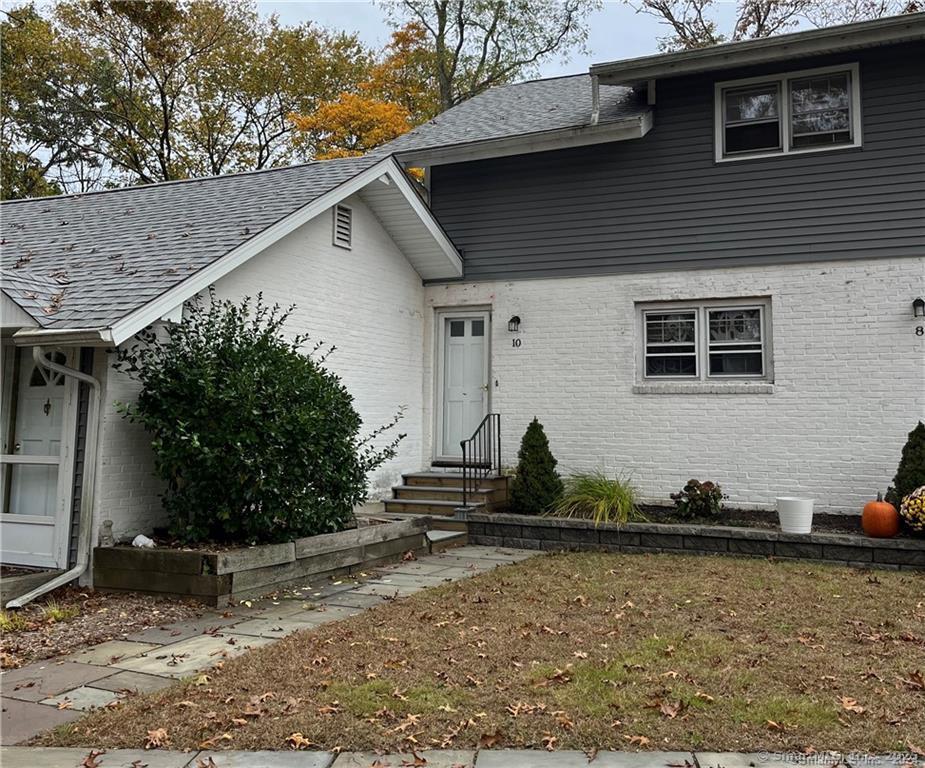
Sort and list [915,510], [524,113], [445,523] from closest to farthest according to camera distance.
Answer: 1. [915,510]
2. [445,523]
3. [524,113]

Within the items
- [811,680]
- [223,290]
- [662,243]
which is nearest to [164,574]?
[223,290]

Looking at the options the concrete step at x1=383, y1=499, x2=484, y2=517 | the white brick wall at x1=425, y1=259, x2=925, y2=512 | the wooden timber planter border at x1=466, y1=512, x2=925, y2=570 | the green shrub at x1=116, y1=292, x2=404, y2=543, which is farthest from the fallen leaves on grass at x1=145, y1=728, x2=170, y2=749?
the white brick wall at x1=425, y1=259, x2=925, y2=512

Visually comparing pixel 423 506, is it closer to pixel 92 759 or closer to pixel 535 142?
pixel 535 142

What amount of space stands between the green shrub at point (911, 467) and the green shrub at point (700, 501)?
186cm

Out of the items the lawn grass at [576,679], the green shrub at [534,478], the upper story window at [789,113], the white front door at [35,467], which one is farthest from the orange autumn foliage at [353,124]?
the lawn grass at [576,679]

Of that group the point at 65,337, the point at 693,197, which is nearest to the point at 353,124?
the point at 693,197

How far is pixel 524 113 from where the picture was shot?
12141 millimetres

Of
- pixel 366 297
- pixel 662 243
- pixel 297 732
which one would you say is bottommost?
pixel 297 732

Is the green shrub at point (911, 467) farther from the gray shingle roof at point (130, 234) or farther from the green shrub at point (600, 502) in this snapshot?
the gray shingle roof at point (130, 234)

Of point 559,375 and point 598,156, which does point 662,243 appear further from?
point 559,375

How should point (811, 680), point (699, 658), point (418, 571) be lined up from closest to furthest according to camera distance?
point (811, 680) < point (699, 658) < point (418, 571)

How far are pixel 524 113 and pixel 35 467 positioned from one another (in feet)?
27.6

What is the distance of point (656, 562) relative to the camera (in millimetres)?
8211

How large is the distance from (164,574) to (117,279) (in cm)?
265
